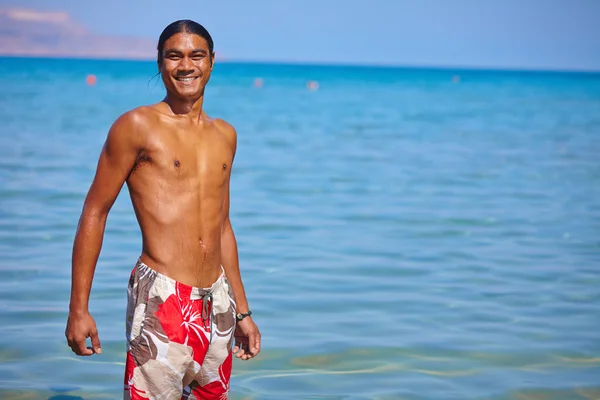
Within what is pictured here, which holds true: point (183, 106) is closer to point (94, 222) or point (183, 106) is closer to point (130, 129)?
point (130, 129)

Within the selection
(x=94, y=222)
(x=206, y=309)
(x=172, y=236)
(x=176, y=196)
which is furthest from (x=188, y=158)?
(x=206, y=309)

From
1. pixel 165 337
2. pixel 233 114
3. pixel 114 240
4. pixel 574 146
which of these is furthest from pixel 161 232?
pixel 233 114

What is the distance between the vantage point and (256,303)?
689cm

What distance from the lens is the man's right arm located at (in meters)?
3.06

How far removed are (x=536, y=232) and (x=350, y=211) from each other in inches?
90.7

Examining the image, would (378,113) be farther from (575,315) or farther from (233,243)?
(233,243)

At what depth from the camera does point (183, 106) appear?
3.25 m

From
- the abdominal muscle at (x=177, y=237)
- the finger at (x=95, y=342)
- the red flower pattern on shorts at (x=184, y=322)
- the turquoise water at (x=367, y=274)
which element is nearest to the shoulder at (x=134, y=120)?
the abdominal muscle at (x=177, y=237)

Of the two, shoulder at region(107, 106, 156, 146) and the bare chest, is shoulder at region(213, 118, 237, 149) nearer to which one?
the bare chest

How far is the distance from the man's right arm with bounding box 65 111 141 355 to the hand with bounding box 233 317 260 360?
0.68 m

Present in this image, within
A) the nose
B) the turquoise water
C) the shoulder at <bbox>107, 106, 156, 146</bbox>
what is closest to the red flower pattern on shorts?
the shoulder at <bbox>107, 106, 156, 146</bbox>

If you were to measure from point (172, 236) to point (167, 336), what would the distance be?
0.35 metres

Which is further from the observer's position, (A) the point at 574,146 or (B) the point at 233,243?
(A) the point at 574,146

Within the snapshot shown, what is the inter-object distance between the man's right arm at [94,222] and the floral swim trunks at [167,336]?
5.8 inches
